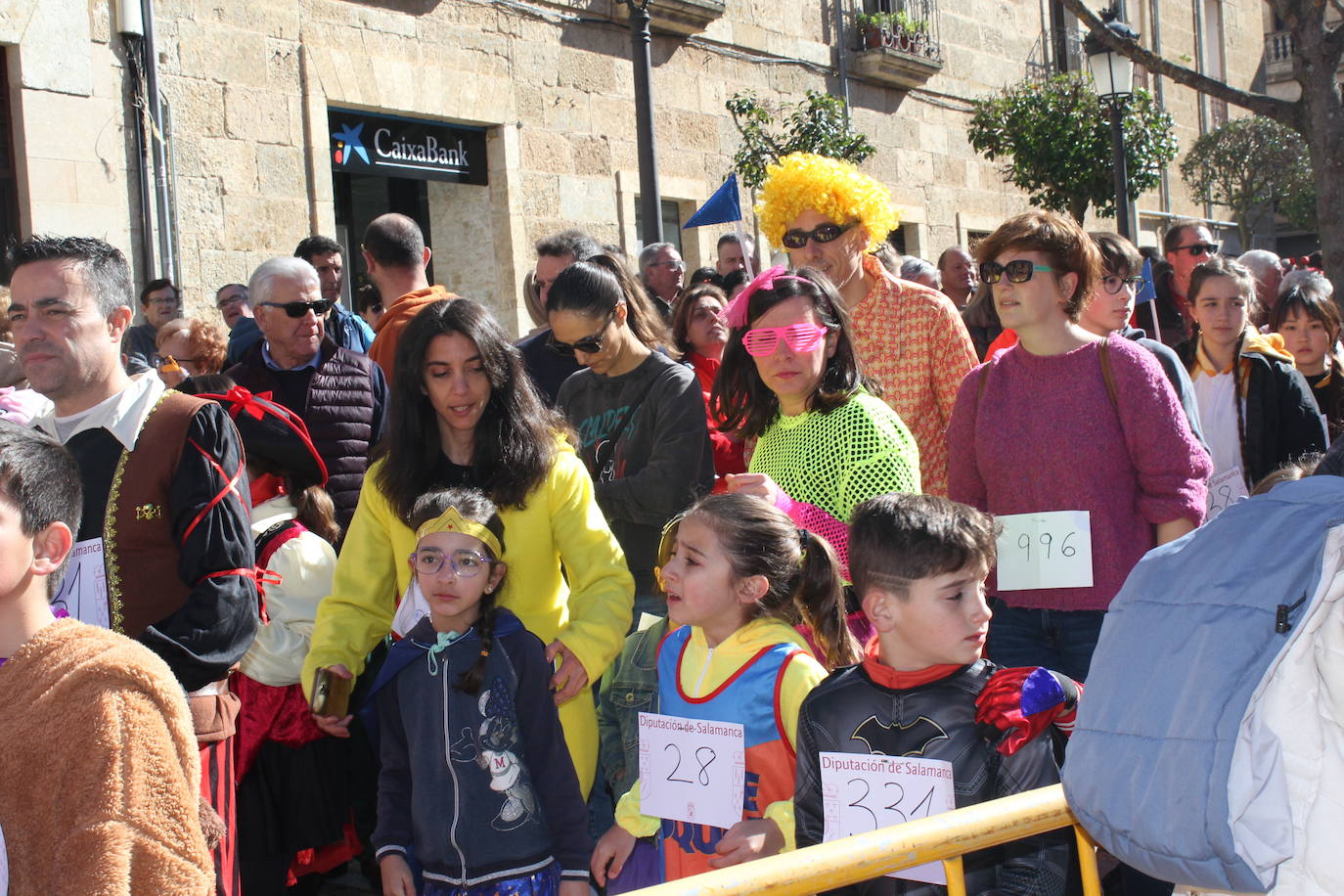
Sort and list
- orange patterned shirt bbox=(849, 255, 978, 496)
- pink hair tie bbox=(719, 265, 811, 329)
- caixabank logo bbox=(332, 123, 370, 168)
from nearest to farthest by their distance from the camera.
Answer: pink hair tie bbox=(719, 265, 811, 329)
orange patterned shirt bbox=(849, 255, 978, 496)
caixabank logo bbox=(332, 123, 370, 168)

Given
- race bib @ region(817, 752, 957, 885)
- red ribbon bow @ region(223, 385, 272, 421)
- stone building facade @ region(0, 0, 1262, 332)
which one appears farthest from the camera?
stone building facade @ region(0, 0, 1262, 332)

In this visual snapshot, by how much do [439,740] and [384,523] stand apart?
647 millimetres

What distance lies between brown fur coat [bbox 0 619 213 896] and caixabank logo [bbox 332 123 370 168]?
8.39 meters

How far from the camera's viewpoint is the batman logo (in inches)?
102

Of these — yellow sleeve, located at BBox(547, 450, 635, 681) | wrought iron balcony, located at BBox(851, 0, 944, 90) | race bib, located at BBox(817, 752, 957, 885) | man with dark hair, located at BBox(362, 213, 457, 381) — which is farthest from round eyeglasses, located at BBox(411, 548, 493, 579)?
wrought iron balcony, located at BBox(851, 0, 944, 90)

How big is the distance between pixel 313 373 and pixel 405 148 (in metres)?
6.35

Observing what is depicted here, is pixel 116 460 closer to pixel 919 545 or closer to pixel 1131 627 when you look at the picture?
pixel 919 545

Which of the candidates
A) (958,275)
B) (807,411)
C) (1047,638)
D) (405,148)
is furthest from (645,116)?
(1047,638)

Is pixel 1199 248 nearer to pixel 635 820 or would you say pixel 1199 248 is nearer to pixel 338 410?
pixel 338 410

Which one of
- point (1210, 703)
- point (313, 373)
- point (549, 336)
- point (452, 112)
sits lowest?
point (1210, 703)

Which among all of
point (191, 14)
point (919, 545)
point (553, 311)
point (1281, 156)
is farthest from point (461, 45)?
point (1281, 156)

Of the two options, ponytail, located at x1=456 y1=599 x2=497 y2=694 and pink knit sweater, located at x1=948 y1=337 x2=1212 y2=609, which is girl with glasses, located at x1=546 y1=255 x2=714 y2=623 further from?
pink knit sweater, located at x1=948 y1=337 x2=1212 y2=609

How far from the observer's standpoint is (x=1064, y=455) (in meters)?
3.33

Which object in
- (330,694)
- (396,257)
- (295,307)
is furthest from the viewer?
(396,257)
